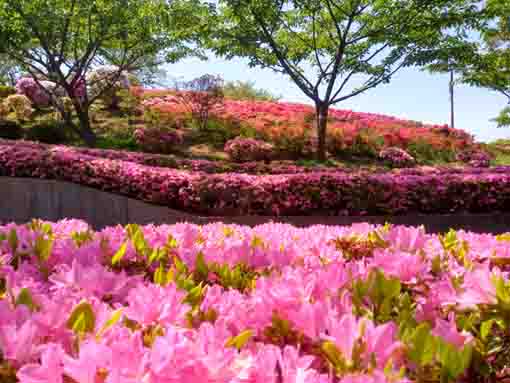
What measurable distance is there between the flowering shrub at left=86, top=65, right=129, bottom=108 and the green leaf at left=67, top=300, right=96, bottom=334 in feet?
60.0

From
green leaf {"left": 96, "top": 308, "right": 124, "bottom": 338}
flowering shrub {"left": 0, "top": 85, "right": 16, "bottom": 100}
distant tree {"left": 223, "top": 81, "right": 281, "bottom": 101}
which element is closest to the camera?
green leaf {"left": 96, "top": 308, "right": 124, "bottom": 338}

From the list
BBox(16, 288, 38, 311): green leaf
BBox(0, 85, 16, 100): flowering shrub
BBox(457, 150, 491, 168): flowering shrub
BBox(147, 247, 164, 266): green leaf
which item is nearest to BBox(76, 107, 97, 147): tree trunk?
BBox(0, 85, 16, 100): flowering shrub

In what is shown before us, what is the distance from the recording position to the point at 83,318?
91cm

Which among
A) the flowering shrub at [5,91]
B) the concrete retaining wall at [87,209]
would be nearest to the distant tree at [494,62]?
the concrete retaining wall at [87,209]

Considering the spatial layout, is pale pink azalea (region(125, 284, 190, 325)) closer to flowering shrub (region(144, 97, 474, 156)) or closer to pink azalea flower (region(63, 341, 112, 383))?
pink azalea flower (region(63, 341, 112, 383))

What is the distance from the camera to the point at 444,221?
7.80 metres

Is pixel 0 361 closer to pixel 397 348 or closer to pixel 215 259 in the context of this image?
pixel 397 348

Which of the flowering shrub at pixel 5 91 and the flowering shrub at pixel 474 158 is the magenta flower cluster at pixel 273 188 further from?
the flowering shrub at pixel 5 91

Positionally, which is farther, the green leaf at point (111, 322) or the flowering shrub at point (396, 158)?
the flowering shrub at point (396, 158)

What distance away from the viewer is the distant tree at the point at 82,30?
1441 cm

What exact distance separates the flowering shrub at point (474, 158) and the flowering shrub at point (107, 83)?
1531 centimetres

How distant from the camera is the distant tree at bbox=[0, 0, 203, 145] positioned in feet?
47.3

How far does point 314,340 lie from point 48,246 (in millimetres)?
1291

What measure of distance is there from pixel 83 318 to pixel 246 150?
46.4ft
